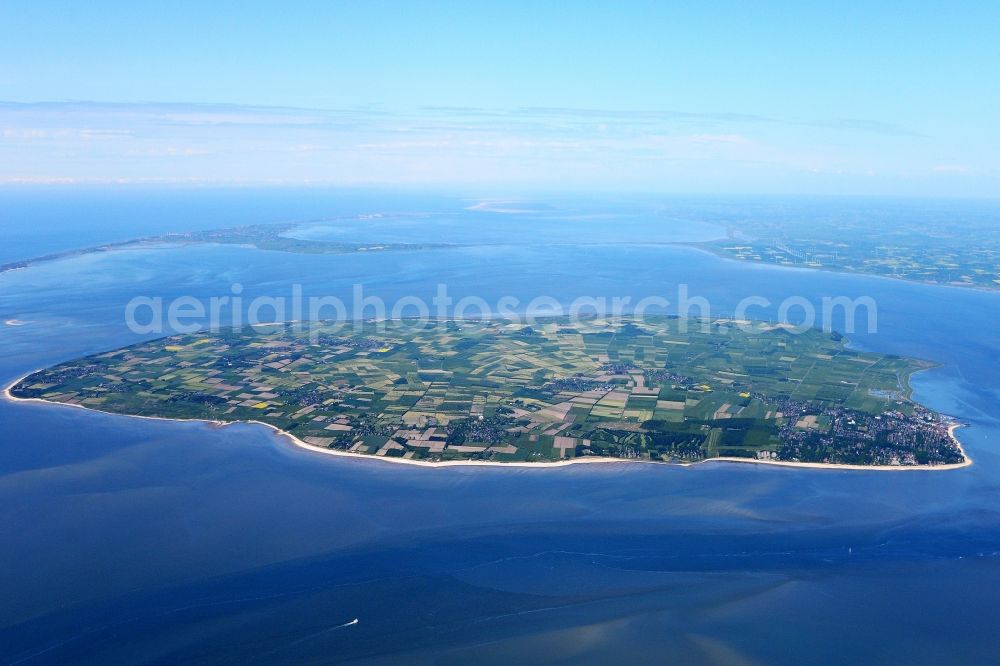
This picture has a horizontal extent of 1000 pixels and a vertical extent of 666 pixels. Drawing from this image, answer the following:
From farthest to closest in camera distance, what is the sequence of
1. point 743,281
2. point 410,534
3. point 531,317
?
point 743,281
point 531,317
point 410,534

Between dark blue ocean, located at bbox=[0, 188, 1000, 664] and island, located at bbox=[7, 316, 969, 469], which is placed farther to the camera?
island, located at bbox=[7, 316, 969, 469]

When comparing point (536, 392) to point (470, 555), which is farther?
point (536, 392)

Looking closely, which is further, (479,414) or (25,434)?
(479,414)

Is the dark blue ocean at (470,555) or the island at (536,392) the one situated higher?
the island at (536,392)

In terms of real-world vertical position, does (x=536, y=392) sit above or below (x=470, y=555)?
above

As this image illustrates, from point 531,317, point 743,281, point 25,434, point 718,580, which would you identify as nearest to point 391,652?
point 718,580

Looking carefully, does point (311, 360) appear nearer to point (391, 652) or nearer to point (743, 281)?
point (391, 652)

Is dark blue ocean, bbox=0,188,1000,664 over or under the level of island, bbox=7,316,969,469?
under

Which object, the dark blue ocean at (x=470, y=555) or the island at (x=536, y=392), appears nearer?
the dark blue ocean at (x=470, y=555)
